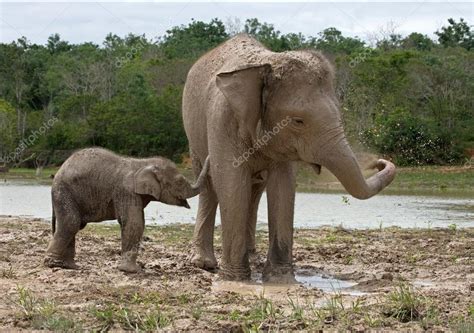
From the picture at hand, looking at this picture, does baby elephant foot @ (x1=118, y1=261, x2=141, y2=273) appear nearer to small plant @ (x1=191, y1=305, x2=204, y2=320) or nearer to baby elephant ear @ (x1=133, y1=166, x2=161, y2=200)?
baby elephant ear @ (x1=133, y1=166, x2=161, y2=200)

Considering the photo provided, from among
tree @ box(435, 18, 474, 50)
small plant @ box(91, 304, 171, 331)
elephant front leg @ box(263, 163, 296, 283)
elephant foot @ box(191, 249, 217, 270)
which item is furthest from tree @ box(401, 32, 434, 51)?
small plant @ box(91, 304, 171, 331)

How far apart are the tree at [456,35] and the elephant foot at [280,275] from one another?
201 ft

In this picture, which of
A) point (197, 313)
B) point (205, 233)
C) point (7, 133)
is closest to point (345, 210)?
point (205, 233)

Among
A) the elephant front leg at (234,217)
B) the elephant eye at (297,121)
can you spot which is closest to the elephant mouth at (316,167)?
the elephant eye at (297,121)

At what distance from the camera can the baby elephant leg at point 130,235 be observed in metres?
8.65

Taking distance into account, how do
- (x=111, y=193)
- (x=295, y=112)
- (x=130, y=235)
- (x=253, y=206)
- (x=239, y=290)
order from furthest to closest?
(x=253, y=206) < (x=111, y=193) < (x=130, y=235) < (x=239, y=290) < (x=295, y=112)

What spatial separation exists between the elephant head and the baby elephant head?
2.68ft

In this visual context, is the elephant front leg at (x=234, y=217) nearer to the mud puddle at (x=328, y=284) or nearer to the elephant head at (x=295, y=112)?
the elephant head at (x=295, y=112)

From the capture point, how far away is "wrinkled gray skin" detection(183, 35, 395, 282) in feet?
26.3

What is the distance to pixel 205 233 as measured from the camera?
32.4 feet

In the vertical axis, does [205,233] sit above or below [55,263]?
above

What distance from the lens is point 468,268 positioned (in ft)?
30.6
